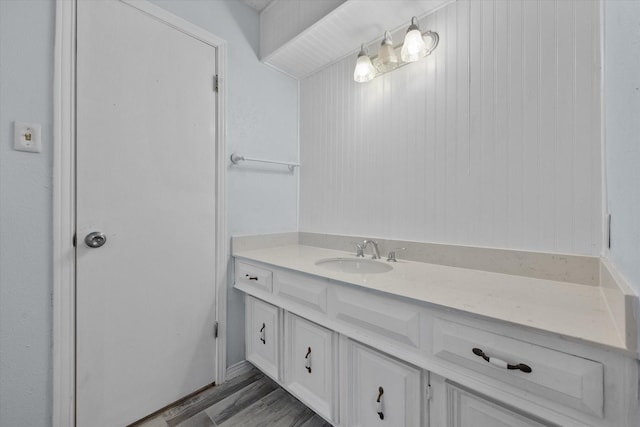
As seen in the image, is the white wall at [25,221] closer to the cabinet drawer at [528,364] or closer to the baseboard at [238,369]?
the baseboard at [238,369]

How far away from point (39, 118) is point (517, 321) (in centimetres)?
177

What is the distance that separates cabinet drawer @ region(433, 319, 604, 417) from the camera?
575mm

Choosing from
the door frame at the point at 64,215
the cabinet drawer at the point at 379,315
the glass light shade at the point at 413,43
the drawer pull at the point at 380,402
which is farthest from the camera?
the glass light shade at the point at 413,43

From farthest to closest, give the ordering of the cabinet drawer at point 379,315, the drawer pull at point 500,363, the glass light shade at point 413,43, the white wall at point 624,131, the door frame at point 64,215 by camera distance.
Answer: the glass light shade at point 413,43, the door frame at point 64,215, the cabinet drawer at point 379,315, the drawer pull at point 500,363, the white wall at point 624,131

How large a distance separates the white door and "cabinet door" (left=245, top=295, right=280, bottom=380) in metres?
0.23

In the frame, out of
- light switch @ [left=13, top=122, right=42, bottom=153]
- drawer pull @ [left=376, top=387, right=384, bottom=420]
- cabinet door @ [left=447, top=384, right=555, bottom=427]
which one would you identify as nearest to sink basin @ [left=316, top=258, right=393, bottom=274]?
drawer pull @ [left=376, top=387, right=384, bottom=420]

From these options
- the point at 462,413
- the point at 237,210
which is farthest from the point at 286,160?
the point at 462,413

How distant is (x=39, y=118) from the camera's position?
104 centimetres

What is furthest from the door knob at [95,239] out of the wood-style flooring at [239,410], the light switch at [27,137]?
the wood-style flooring at [239,410]

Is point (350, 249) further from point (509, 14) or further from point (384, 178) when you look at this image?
point (509, 14)

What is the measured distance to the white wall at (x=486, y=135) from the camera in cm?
97

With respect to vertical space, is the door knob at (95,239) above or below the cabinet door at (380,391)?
above

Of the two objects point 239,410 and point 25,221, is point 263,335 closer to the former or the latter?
point 239,410

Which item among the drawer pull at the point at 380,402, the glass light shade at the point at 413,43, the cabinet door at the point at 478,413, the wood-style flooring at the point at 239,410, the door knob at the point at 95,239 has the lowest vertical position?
the wood-style flooring at the point at 239,410
